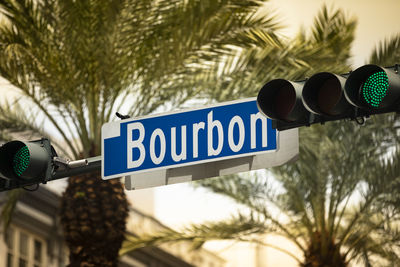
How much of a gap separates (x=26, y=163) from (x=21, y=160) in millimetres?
73

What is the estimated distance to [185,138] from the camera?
6.10m

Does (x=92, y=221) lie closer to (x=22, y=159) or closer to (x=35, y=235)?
(x=22, y=159)

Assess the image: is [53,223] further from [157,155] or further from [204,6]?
[157,155]

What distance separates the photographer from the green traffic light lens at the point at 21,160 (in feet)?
20.2

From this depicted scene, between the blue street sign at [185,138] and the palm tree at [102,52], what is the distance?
9051 millimetres

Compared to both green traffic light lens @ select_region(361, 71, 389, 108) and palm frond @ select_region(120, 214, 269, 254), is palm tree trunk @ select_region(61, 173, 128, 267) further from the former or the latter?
green traffic light lens @ select_region(361, 71, 389, 108)

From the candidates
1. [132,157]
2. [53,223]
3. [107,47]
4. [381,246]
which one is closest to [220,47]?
[107,47]

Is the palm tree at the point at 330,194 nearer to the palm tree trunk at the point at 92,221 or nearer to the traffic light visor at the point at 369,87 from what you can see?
the palm tree trunk at the point at 92,221

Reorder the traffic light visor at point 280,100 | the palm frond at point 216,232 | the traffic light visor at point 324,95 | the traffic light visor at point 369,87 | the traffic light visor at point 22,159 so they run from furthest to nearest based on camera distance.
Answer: the palm frond at point 216,232
the traffic light visor at point 22,159
the traffic light visor at point 280,100
the traffic light visor at point 324,95
the traffic light visor at point 369,87

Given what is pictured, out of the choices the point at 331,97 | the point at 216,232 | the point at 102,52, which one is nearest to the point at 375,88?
the point at 331,97

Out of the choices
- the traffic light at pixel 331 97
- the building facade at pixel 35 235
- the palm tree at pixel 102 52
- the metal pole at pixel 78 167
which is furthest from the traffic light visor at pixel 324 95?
the building facade at pixel 35 235

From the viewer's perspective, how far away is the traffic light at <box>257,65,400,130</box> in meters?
5.00

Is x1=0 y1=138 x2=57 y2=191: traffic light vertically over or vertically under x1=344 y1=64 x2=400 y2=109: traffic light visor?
under

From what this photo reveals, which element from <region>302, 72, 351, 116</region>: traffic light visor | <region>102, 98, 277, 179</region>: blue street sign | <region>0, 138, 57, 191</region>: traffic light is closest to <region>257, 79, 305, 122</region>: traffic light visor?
<region>302, 72, 351, 116</region>: traffic light visor
